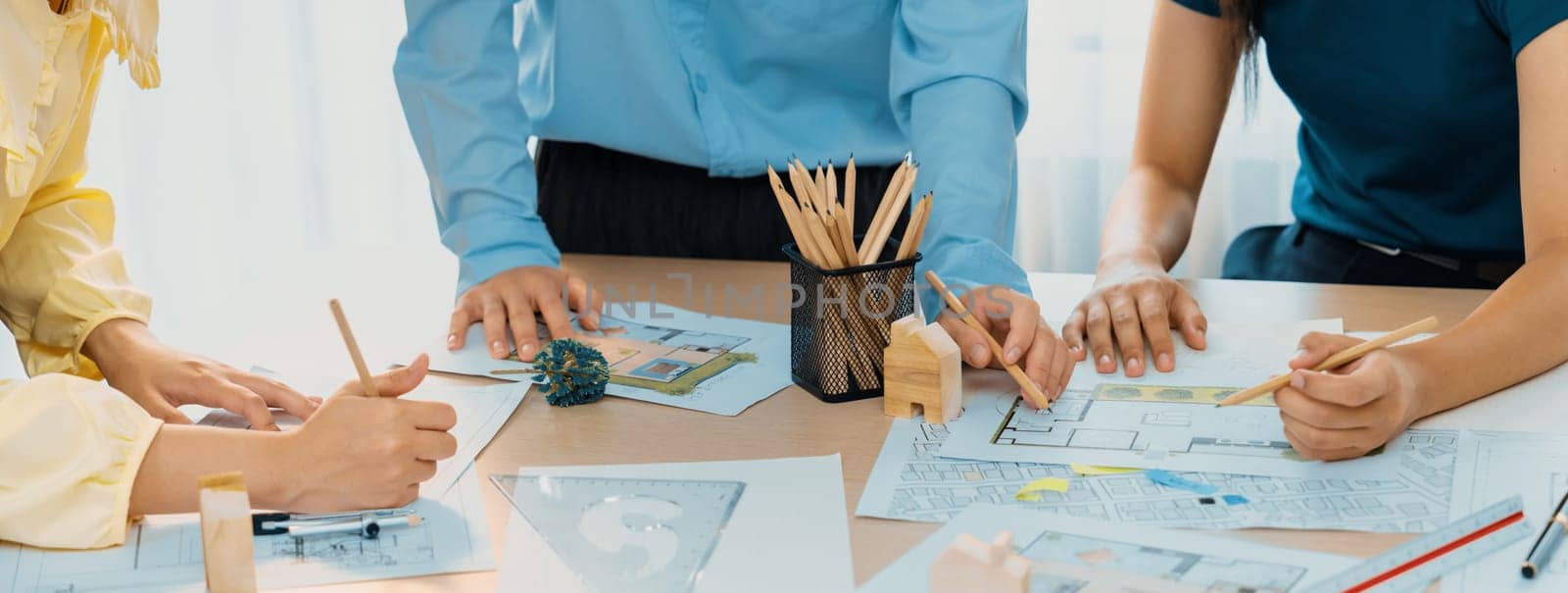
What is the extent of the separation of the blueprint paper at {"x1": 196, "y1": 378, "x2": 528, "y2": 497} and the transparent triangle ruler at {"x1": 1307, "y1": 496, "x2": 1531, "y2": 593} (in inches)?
20.2

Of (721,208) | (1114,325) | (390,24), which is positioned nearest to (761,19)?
(721,208)

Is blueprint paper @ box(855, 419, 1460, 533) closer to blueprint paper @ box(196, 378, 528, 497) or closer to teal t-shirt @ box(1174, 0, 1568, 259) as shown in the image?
blueprint paper @ box(196, 378, 528, 497)

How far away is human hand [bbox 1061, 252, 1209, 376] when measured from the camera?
1051mm

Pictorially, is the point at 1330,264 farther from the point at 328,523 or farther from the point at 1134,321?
the point at 328,523

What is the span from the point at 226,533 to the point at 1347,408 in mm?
638

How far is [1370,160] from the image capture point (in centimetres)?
143

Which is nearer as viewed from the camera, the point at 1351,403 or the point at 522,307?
the point at 1351,403

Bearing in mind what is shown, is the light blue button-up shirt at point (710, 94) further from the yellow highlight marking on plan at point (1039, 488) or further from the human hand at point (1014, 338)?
the yellow highlight marking on plan at point (1039, 488)

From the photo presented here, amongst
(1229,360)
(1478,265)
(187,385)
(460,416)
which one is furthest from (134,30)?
(1478,265)

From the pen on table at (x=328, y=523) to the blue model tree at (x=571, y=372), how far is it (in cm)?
21

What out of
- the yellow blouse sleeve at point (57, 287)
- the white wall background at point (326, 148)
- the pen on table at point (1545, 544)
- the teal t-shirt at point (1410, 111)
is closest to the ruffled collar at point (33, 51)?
the yellow blouse sleeve at point (57, 287)

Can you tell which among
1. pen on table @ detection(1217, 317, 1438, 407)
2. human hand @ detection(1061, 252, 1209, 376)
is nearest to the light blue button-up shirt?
human hand @ detection(1061, 252, 1209, 376)

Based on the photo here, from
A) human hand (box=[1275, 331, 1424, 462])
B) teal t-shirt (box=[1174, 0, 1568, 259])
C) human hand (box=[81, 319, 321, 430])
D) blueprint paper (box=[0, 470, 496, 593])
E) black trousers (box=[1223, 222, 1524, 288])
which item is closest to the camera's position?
blueprint paper (box=[0, 470, 496, 593])

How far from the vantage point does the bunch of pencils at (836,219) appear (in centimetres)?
95
